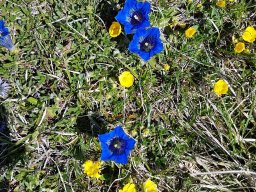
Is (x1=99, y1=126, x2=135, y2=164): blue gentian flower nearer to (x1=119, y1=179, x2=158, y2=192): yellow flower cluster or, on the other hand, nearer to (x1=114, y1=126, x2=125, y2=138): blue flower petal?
(x1=114, y1=126, x2=125, y2=138): blue flower petal

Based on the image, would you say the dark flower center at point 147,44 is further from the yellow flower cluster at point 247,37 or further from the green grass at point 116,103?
the yellow flower cluster at point 247,37

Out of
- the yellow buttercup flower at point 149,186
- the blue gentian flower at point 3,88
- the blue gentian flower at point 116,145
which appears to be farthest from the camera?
the blue gentian flower at point 3,88

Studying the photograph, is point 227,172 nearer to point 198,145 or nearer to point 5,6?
point 198,145

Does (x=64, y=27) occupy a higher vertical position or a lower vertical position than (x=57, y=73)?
higher

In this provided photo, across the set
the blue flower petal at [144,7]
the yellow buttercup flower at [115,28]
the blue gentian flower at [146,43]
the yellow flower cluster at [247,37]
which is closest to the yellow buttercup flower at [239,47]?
the yellow flower cluster at [247,37]

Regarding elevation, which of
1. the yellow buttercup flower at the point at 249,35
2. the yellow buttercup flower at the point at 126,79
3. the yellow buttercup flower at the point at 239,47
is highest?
the yellow buttercup flower at the point at 249,35

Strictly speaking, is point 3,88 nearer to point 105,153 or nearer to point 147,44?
point 105,153

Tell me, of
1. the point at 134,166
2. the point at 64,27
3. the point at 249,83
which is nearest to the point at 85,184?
the point at 134,166

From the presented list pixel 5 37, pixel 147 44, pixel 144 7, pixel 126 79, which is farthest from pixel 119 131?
pixel 5 37
